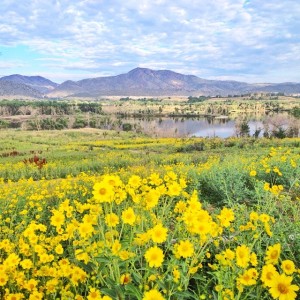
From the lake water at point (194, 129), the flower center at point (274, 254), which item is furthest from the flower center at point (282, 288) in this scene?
the lake water at point (194, 129)

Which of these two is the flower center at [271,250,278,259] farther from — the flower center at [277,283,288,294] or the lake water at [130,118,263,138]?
the lake water at [130,118,263,138]

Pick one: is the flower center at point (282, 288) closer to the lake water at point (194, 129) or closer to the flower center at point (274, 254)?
the flower center at point (274, 254)

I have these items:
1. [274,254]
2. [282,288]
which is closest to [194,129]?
[274,254]

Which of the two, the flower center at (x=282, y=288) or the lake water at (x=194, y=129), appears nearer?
the flower center at (x=282, y=288)

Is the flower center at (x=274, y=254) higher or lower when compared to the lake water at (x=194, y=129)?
higher

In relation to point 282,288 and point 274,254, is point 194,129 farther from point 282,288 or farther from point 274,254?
point 282,288

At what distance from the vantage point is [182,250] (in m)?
2.13

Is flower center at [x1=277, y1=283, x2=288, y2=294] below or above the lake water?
above

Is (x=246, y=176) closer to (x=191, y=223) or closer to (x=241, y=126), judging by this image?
(x=191, y=223)

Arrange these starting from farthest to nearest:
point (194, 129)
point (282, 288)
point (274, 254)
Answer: point (194, 129) → point (274, 254) → point (282, 288)

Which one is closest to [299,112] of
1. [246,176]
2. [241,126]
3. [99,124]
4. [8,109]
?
[241,126]

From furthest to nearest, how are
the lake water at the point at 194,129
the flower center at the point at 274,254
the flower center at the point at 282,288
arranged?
the lake water at the point at 194,129, the flower center at the point at 274,254, the flower center at the point at 282,288

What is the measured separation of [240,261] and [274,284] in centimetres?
36

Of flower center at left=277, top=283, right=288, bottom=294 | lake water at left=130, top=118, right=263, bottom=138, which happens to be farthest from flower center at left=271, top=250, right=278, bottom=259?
lake water at left=130, top=118, right=263, bottom=138
